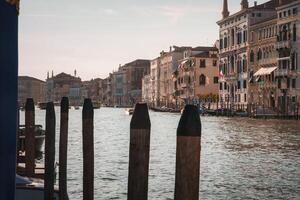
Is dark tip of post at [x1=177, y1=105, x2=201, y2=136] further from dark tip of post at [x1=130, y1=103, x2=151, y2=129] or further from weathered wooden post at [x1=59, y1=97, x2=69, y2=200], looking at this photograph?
weathered wooden post at [x1=59, y1=97, x2=69, y2=200]

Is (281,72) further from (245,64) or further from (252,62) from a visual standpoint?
(245,64)

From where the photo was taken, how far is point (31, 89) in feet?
575

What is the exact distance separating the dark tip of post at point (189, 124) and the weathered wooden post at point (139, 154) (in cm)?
44

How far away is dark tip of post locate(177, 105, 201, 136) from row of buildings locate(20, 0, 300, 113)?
145 feet

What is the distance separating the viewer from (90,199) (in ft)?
19.8

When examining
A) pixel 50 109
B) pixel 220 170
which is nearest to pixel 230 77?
pixel 220 170

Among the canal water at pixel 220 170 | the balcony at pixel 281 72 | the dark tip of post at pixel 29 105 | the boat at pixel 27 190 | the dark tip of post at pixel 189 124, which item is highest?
the balcony at pixel 281 72

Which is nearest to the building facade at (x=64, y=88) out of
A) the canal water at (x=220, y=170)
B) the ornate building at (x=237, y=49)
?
the ornate building at (x=237, y=49)

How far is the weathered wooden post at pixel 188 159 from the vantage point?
322 centimetres

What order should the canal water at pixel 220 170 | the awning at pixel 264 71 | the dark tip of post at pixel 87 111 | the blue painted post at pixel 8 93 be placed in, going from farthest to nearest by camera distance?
1. the awning at pixel 264 71
2. the canal water at pixel 220 170
3. the dark tip of post at pixel 87 111
4. the blue painted post at pixel 8 93

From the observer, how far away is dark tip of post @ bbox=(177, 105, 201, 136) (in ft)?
10.7

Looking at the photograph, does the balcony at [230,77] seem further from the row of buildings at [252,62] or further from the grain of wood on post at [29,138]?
the grain of wood on post at [29,138]

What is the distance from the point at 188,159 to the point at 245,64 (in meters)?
56.5

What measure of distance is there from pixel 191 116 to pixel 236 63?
5897 cm
